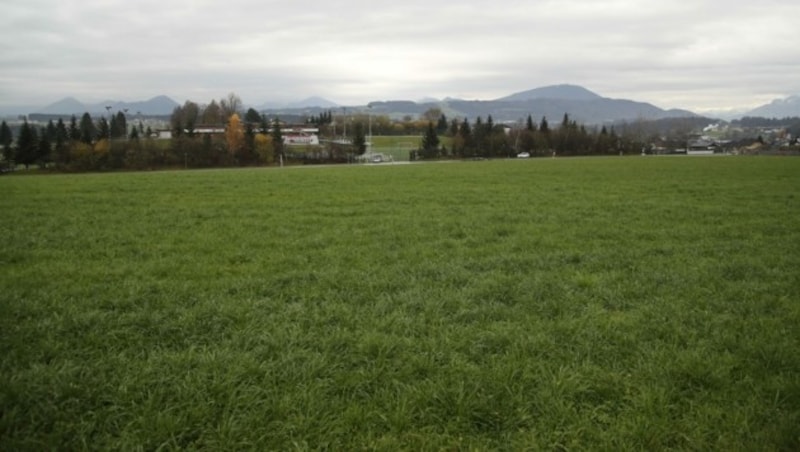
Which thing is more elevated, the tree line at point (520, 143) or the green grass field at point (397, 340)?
the tree line at point (520, 143)

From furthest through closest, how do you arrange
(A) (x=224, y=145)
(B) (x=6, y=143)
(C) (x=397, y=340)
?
(B) (x=6, y=143) → (A) (x=224, y=145) → (C) (x=397, y=340)

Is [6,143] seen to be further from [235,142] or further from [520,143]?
[520,143]

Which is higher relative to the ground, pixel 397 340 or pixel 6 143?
pixel 6 143

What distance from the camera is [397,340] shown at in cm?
582

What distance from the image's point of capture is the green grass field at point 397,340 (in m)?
4.22

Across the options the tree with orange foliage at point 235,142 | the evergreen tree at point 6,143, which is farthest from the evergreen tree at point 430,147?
the evergreen tree at point 6,143

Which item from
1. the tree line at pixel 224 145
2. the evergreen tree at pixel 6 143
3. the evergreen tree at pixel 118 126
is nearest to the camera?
the tree line at pixel 224 145

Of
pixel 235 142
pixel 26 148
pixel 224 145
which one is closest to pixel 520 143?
pixel 235 142

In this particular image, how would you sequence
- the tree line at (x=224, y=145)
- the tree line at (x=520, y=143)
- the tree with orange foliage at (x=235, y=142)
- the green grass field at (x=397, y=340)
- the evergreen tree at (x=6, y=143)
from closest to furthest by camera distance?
1. the green grass field at (x=397, y=340)
2. the tree line at (x=224, y=145)
3. the evergreen tree at (x=6, y=143)
4. the tree with orange foliage at (x=235, y=142)
5. the tree line at (x=520, y=143)

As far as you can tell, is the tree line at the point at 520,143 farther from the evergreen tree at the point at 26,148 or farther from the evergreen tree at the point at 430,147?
the evergreen tree at the point at 26,148

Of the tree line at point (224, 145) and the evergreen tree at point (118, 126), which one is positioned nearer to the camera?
the tree line at point (224, 145)

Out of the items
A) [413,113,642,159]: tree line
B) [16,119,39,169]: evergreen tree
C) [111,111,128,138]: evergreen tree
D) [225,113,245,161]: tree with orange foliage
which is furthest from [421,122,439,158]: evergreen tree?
[111,111,128,138]: evergreen tree

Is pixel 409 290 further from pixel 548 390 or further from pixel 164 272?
pixel 164 272

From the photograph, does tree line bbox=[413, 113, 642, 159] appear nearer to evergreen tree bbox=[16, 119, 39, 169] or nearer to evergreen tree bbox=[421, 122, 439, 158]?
evergreen tree bbox=[421, 122, 439, 158]
